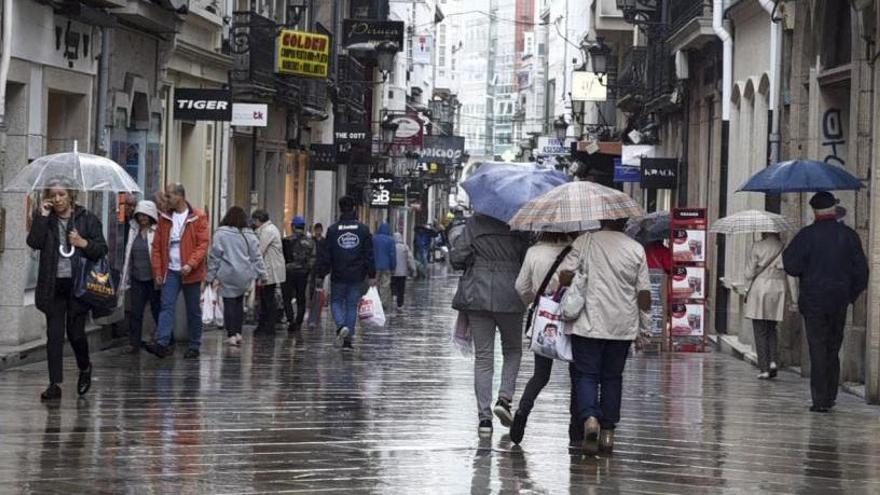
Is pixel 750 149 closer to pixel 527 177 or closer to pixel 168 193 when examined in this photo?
pixel 168 193

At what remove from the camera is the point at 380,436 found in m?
13.4

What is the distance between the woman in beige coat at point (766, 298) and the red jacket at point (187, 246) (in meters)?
5.85

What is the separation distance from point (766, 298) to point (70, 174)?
8.09m

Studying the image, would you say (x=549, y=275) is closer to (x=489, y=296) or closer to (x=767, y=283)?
(x=489, y=296)

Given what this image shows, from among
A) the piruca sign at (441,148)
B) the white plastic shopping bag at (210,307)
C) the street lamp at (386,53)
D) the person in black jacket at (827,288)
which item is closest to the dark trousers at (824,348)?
the person in black jacket at (827,288)

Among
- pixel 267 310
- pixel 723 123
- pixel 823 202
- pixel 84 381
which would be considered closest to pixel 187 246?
pixel 84 381

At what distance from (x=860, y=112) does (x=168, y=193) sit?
286 inches

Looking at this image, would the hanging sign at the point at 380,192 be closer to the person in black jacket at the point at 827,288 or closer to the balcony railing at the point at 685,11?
the balcony railing at the point at 685,11

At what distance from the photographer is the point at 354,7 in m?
61.2

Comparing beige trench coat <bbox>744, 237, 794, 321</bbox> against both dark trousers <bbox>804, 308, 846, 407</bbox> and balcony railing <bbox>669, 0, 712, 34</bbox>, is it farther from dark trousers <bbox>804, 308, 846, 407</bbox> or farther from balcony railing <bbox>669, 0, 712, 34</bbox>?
balcony railing <bbox>669, 0, 712, 34</bbox>

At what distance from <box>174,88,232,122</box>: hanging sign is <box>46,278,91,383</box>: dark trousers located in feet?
36.7

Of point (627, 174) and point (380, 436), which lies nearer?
point (380, 436)

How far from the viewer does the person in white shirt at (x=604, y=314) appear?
12.6 metres

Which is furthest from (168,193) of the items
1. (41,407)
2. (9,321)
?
(41,407)
